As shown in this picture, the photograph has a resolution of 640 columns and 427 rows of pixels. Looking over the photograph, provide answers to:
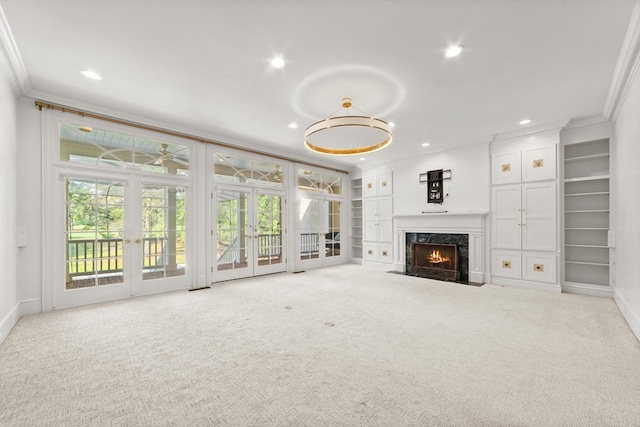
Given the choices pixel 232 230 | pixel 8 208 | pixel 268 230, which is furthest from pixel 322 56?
pixel 268 230

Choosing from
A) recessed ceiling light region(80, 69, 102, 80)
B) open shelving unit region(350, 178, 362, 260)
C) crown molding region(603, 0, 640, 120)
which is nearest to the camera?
crown molding region(603, 0, 640, 120)

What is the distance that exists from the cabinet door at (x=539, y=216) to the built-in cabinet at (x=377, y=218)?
2.72 meters

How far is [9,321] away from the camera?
3031mm

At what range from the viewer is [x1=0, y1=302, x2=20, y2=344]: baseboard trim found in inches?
111

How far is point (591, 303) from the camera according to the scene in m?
4.07

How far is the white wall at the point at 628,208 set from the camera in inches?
116

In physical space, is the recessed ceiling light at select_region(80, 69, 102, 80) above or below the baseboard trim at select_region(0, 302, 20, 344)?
above

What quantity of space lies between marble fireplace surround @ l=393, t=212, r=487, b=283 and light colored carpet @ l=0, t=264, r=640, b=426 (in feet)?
5.19

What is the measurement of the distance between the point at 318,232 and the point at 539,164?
4.75 m

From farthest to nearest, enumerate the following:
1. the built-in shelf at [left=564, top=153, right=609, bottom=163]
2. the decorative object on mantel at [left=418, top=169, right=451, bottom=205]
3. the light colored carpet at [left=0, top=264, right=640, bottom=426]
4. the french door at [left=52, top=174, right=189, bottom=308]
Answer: the decorative object on mantel at [left=418, top=169, right=451, bottom=205], the built-in shelf at [left=564, top=153, right=609, bottom=163], the french door at [left=52, top=174, right=189, bottom=308], the light colored carpet at [left=0, top=264, right=640, bottom=426]

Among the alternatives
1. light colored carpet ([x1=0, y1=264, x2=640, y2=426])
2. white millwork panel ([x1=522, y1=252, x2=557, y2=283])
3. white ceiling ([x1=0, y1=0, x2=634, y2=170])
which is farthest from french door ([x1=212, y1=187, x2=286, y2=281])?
white millwork panel ([x1=522, y1=252, x2=557, y2=283])

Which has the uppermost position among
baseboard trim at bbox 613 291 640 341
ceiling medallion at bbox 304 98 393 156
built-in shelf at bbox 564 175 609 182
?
ceiling medallion at bbox 304 98 393 156

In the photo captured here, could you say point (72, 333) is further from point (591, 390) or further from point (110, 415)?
point (591, 390)

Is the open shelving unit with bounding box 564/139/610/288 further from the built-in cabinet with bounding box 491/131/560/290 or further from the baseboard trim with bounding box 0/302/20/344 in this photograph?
the baseboard trim with bounding box 0/302/20/344
